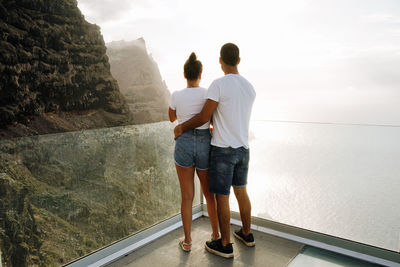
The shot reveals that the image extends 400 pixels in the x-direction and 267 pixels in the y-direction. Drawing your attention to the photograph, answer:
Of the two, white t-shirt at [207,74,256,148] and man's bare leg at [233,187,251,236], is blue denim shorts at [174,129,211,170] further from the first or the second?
man's bare leg at [233,187,251,236]

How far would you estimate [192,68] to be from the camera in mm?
1863

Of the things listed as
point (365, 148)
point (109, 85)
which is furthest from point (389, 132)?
point (109, 85)

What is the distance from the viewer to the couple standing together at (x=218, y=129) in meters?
1.76

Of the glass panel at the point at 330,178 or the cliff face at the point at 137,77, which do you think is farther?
the cliff face at the point at 137,77

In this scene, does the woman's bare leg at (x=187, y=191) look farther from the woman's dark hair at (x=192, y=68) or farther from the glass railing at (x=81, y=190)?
the woman's dark hair at (x=192, y=68)

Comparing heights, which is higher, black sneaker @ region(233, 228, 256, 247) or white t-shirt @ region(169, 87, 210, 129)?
white t-shirt @ region(169, 87, 210, 129)

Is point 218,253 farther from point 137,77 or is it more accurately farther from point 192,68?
point 137,77

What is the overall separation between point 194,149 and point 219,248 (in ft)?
2.71

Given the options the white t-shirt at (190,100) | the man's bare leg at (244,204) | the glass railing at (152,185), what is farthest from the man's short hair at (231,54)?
the man's bare leg at (244,204)

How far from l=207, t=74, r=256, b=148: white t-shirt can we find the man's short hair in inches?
4.2

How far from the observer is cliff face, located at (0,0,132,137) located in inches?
315

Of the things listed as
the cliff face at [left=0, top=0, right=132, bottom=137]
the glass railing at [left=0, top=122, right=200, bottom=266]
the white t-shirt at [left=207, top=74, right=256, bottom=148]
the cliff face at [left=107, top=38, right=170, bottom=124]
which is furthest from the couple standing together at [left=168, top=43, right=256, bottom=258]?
the cliff face at [left=0, top=0, right=132, bottom=137]

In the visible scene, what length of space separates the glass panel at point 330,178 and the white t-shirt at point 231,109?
521 millimetres

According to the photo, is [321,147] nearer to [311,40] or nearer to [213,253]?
A: [311,40]
